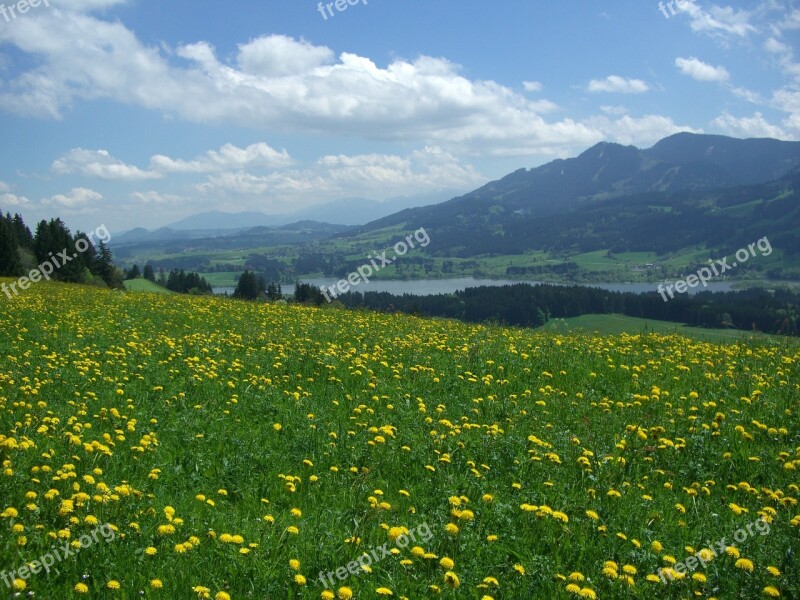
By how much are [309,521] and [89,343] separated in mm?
9165

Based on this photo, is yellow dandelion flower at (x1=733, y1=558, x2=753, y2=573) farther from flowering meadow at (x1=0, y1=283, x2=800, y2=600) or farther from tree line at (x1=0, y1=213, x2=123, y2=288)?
tree line at (x1=0, y1=213, x2=123, y2=288)

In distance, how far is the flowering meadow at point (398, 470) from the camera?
14.8ft

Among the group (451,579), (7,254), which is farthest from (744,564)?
(7,254)

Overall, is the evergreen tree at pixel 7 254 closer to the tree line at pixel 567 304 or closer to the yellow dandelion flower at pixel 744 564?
the tree line at pixel 567 304

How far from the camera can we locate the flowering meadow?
4.51 m

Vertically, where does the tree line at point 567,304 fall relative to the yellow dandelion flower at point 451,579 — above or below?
below

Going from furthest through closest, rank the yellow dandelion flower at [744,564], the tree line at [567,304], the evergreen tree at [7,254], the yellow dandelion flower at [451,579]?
the tree line at [567,304]
the evergreen tree at [7,254]
the yellow dandelion flower at [744,564]
the yellow dandelion flower at [451,579]

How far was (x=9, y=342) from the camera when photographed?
40.6 ft

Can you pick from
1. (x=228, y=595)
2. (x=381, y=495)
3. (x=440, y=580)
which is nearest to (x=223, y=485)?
(x=381, y=495)

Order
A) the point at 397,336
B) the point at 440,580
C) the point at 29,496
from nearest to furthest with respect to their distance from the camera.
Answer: the point at 440,580, the point at 29,496, the point at 397,336

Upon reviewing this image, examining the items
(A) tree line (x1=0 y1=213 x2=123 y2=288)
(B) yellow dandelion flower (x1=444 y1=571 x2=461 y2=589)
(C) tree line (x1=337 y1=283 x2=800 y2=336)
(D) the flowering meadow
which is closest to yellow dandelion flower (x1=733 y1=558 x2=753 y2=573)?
(D) the flowering meadow

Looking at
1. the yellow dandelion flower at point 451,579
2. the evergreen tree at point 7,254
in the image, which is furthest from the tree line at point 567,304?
the yellow dandelion flower at point 451,579

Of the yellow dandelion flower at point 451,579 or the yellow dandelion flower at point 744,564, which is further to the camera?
the yellow dandelion flower at point 744,564

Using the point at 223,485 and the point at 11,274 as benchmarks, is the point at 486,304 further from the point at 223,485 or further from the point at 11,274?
the point at 223,485
